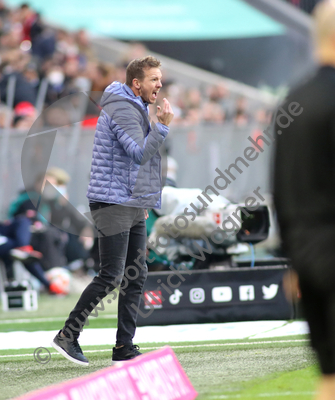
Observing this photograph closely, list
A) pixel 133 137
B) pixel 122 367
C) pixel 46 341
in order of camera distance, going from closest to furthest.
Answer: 1. pixel 122 367
2. pixel 133 137
3. pixel 46 341

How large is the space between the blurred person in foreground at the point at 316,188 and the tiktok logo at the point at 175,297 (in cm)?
423

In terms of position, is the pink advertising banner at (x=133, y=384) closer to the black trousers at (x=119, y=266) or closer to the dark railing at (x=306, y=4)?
the black trousers at (x=119, y=266)

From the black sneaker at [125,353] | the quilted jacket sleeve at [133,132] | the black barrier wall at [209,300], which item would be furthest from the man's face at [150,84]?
the black barrier wall at [209,300]

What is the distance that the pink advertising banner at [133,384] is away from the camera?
9.37 ft

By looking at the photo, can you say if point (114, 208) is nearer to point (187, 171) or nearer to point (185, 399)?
point (185, 399)

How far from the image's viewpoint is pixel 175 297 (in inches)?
254

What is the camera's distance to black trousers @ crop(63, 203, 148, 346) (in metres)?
4.46

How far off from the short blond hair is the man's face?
2.41 metres

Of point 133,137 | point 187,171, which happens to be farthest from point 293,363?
point 187,171

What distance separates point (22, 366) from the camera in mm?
4848

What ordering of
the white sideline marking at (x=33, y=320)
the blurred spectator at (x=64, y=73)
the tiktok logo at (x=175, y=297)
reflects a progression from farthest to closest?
1. the blurred spectator at (x=64, y=73)
2. the white sideline marking at (x=33, y=320)
3. the tiktok logo at (x=175, y=297)

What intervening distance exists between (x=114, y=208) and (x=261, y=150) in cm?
762

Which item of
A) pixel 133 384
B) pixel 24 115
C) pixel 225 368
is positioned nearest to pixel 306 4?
pixel 24 115

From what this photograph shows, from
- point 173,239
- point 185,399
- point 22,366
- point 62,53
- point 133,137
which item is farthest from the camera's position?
point 62,53
